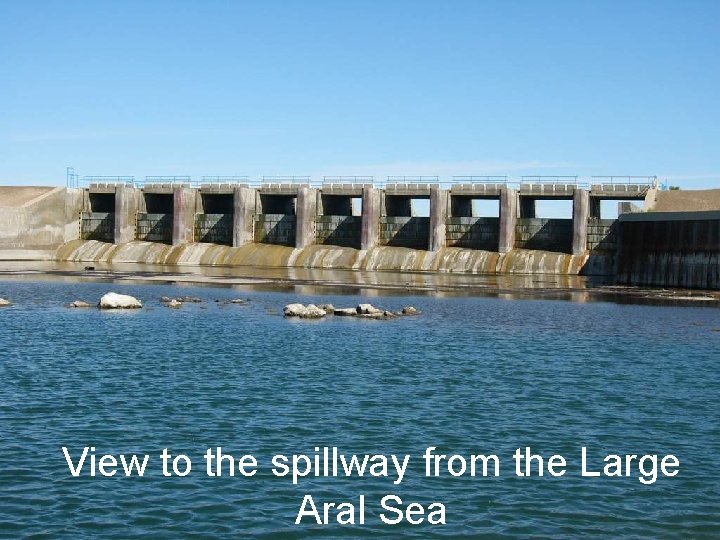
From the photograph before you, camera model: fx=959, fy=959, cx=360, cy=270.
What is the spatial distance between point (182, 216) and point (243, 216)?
7.56 m

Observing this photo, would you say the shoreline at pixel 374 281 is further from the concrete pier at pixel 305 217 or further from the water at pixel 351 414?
the water at pixel 351 414

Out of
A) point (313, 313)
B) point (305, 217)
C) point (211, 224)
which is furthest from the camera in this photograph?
point (211, 224)

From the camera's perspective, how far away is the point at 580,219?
93188mm

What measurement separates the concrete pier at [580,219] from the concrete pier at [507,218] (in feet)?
20.5

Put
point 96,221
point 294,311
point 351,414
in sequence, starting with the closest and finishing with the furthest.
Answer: point 351,414
point 294,311
point 96,221

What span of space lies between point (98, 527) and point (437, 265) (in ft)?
270

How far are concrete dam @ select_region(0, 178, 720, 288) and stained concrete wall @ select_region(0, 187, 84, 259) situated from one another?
0.39ft

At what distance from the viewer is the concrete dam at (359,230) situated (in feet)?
278

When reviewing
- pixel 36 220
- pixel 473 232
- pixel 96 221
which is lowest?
pixel 473 232

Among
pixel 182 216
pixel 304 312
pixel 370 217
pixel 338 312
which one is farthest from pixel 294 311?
pixel 182 216

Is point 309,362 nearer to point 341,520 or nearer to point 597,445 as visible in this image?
point 597,445

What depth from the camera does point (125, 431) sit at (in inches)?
981


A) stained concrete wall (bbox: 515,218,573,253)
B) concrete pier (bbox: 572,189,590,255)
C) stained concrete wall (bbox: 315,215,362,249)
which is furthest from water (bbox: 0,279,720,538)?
stained concrete wall (bbox: 315,215,362,249)

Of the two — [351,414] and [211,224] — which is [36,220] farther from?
[351,414]
